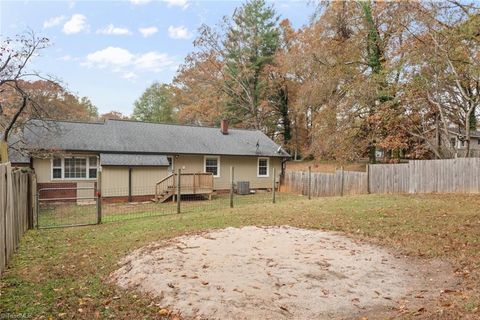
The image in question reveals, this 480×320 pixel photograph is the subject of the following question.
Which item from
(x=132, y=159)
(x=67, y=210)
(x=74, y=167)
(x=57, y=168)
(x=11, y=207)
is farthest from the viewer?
(x=132, y=159)

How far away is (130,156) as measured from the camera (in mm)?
19156

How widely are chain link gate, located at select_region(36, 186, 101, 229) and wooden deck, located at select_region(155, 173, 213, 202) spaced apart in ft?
11.1

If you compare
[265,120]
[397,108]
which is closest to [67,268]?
[397,108]

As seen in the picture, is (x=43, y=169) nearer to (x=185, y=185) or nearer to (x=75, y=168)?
(x=75, y=168)

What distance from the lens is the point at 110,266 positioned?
19.6 feet

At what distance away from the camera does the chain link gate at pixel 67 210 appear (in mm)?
11086

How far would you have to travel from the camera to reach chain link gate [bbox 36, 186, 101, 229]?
1109cm

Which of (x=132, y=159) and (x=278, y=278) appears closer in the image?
(x=278, y=278)

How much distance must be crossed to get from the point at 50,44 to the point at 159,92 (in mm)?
33004

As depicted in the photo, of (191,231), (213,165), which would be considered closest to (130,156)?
(213,165)

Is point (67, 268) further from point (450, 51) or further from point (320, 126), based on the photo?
point (320, 126)

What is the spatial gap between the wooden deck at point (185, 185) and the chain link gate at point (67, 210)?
340 cm

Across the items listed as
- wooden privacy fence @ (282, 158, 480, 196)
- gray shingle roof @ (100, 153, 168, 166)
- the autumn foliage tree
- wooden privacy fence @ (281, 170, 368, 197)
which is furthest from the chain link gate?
the autumn foliage tree

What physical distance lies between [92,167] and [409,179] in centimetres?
1577
